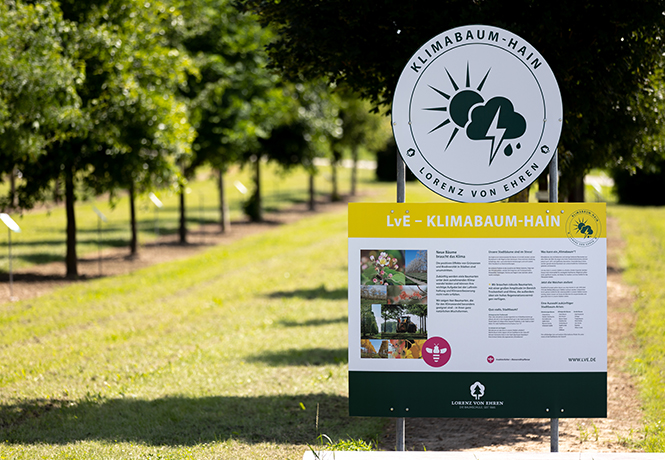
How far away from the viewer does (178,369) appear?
26.5 feet

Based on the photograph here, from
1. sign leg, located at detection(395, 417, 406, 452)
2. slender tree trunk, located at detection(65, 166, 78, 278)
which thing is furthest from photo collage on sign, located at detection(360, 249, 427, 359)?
slender tree trunk, located at detection(65, 166, 78, 278)

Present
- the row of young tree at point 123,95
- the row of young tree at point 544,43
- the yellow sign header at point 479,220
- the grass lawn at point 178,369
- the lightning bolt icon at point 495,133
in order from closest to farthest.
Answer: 1. the yellow sign header at point 479,220
2. the lightning bolt icon at point 495,133
3. the row of young tree at point 544,43
4. the grass lawn at point 178,369
5. the row of young tree at point 123,95

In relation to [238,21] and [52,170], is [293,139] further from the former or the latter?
[52,170]

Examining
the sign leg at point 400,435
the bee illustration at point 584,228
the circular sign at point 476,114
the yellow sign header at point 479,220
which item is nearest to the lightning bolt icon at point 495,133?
the circular sign at point 476,114

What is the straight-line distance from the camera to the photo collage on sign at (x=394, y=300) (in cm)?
446

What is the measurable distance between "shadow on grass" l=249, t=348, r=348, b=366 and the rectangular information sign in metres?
4.04

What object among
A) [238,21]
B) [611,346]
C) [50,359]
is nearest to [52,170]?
[50,359]

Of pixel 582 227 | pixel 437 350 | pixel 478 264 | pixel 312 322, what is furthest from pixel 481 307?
pixel 312 322

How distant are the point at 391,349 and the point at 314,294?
9.21 m

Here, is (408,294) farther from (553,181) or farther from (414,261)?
(553,181)

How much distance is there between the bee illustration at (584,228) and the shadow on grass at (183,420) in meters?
2.67

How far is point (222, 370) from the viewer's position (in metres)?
8.06

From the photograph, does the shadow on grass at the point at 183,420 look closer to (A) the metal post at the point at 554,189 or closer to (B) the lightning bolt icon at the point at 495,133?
(A) the metal post at the point at 554,189

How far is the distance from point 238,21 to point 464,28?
18722 millimetres
